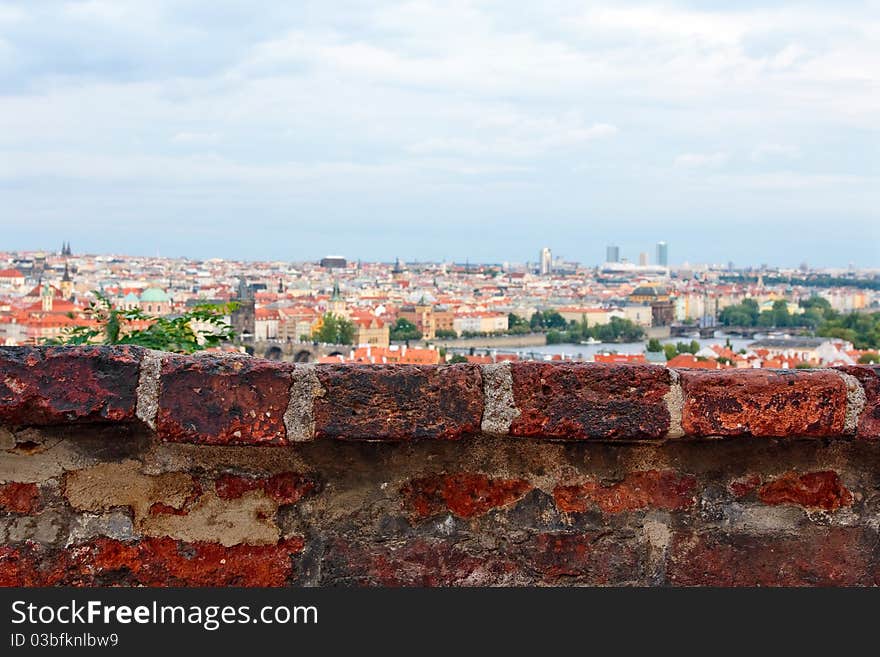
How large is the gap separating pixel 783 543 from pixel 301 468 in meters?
0.61

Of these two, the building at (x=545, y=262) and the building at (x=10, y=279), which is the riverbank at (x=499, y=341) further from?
the building at (x=545, y=262)

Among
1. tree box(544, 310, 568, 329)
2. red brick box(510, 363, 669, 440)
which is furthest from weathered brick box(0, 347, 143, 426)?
tree box(544, 310, 568, 329)

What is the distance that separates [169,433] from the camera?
1421mm

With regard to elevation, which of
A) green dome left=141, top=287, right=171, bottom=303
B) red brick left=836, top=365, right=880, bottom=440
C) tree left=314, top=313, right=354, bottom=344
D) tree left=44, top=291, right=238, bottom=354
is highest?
red brick left=836, top=365, right=880, bottom=440

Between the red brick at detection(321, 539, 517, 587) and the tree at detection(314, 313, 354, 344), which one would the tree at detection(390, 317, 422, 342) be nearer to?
the tree at detection(314, 313, 354, 344)

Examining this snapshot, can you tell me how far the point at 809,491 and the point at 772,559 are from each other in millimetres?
98

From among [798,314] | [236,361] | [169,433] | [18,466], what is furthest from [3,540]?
[798,314]

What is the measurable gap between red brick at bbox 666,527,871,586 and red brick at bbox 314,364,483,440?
33 centimetres

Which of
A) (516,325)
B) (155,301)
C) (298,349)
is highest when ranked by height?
(155,301)

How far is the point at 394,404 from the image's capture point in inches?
56.3

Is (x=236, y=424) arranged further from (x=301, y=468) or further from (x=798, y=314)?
(x=798, y=314)

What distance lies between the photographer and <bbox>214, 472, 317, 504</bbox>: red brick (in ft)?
4.85

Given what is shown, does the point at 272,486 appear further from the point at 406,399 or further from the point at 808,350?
the point at 808,350

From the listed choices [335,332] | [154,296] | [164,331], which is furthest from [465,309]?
[164,331]
